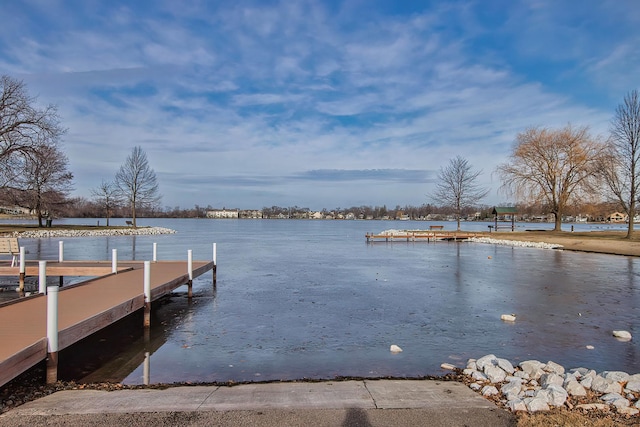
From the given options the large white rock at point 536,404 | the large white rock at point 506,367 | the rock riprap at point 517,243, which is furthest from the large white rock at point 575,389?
the rock riprap at point 517,243

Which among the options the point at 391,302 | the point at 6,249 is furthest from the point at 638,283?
the point at 6,249

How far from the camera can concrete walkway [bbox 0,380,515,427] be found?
4.27 meters

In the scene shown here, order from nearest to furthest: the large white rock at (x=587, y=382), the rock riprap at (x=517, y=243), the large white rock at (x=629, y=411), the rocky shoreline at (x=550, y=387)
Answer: the large white rock at (x=629, y=411)
the rocky shoreline at (x=550, y=387)
the large white rock at (x=587, y=382)
the rock riprap at (x=517, y=243)

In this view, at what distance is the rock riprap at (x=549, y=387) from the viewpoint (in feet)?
15.4

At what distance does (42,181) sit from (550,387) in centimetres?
4644

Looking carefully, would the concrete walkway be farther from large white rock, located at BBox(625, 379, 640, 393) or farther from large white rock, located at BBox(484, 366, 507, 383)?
large white rock, located at BBox(625, 379, 640, 393)

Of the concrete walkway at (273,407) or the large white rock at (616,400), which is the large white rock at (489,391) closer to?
the concrete walkway at (273,407)

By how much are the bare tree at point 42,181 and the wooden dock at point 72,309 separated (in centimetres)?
2346

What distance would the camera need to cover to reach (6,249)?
14.9m

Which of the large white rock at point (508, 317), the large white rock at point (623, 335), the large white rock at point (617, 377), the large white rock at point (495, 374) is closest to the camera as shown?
the large white rock at point (617, 377)

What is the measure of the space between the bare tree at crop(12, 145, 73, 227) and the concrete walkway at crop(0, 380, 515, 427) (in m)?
32.5

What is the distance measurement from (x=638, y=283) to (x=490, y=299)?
23.0 feet

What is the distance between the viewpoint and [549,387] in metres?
5.07

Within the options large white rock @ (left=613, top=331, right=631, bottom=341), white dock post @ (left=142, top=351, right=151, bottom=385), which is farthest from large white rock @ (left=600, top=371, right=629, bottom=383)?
white dock post @ (left=142, top=351, right=151, bottom=385)
